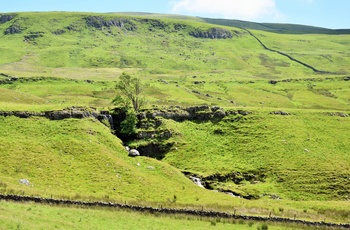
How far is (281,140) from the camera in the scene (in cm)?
8800

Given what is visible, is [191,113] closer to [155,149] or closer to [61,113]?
[155,149]

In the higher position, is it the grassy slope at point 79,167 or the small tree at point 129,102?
the small tree at point 129,102

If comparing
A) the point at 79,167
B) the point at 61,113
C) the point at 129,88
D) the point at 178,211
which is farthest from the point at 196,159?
the point at 178,211

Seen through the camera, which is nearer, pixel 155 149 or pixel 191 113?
pixel 155 149

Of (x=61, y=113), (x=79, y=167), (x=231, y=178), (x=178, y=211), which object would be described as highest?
(x=61, y=113)

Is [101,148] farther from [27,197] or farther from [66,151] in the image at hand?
[27,197]

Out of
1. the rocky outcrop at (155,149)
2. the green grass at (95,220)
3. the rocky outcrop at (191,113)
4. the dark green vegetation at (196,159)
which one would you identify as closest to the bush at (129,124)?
the dark green vegetation at (196,159)

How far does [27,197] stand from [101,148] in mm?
31569

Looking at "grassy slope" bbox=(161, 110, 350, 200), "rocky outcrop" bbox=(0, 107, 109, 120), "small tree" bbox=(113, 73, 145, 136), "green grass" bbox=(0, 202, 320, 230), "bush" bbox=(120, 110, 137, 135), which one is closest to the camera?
"green grass" bbox=(0, 202, 320, 230)

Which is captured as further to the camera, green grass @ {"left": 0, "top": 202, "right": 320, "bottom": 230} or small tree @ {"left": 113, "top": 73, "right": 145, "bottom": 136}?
small tree @ {"left": 113, "top": 73, "right": 145, "bottom": 136}

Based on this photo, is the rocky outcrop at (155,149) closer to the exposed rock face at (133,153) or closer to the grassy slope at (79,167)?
the exposed rock face at (133,153)

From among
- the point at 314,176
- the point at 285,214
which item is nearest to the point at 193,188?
the point at 285,214

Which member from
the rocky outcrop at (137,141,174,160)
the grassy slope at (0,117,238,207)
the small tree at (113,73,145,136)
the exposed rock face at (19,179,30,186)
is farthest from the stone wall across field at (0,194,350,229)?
the small tree at (113,73,145,136)

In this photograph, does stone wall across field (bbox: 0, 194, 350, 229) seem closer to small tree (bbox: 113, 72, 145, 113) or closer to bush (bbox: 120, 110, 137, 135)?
bush (bbox: 120, 110, 137, 135)
